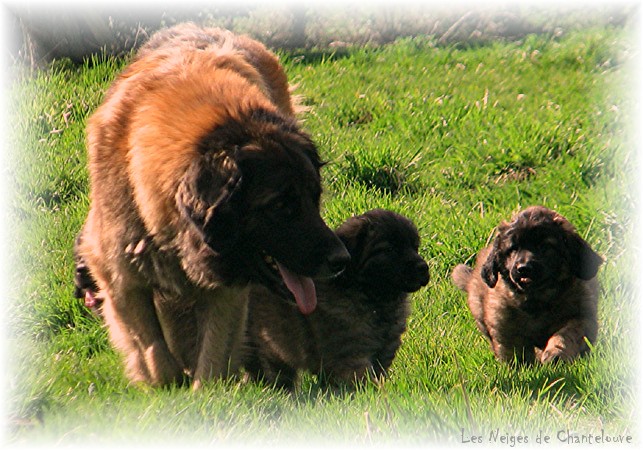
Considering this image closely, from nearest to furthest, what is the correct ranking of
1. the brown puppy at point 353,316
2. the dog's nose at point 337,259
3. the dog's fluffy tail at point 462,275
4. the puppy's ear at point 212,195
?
the puppy's ear at point 212,195
the dog's nose at point 337,259
the brown puppy at point 353,316
the dog's fluffy tail at point 462,275

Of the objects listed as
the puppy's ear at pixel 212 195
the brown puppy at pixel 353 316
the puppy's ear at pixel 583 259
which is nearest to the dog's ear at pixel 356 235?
the brown puppy at pixel 353 316

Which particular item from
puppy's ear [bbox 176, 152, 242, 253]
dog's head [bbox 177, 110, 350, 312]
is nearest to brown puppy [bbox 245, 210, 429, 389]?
dog's head [bbox 177, 110, 350, 312]

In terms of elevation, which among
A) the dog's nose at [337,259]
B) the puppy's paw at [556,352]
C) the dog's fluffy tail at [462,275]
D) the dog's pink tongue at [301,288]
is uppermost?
the dog's nose at [337,259]

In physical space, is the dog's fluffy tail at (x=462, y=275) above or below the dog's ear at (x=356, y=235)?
below

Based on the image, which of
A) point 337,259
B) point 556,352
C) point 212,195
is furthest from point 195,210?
point 556,352

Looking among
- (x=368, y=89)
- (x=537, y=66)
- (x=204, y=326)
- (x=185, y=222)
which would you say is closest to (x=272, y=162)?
(x=185, y=222)

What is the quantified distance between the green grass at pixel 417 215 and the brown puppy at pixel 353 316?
29 centimetres

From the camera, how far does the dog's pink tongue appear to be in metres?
4.76

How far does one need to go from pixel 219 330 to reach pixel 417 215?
278cm

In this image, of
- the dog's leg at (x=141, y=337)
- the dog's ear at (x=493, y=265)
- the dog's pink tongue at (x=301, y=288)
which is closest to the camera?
the dog's pink tongue at (x=301, y=288)

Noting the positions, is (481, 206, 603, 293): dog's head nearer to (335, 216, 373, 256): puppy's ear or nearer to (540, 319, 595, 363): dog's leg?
(540, 319, 595, 363): dog's leg

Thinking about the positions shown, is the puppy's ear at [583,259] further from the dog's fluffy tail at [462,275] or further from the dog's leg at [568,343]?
the dog's fluffy tail at [462,275]

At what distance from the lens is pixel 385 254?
18.8ft

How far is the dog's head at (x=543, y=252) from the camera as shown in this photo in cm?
586
